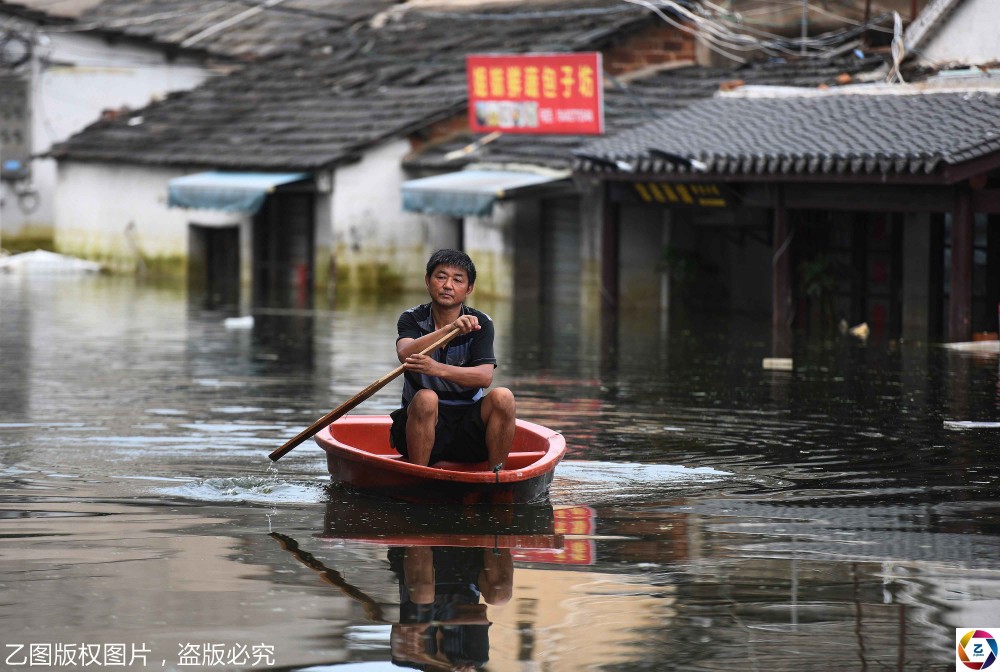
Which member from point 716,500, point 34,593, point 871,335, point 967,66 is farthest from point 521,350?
point 34,593

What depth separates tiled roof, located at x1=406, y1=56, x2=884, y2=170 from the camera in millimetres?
26656

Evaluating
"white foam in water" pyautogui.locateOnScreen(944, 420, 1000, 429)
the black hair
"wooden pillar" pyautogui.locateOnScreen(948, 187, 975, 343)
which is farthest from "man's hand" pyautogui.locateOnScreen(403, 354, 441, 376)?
"wooden pillar" pyautogui.locateOnScreen(948, 187, 975, 343)

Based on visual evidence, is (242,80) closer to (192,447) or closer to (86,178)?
(86,178)

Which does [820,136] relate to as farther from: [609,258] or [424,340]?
[424,340]

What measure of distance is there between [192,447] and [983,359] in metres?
9.90

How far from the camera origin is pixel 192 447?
11.9m

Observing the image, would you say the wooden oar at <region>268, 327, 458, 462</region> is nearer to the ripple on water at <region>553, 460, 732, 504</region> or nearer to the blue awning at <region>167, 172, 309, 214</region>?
the ripple on water at <region>553, 460, 732, 504</region>

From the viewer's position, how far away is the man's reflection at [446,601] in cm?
645

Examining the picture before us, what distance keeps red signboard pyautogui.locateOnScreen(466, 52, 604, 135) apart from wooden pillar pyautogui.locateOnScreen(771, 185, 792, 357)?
15.0ft

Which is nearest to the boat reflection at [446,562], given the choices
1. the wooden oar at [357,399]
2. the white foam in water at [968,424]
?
the wooden oar at [357,399]

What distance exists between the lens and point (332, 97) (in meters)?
33.6

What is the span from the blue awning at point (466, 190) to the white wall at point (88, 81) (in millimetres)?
11898

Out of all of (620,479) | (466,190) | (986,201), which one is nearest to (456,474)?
(620,479)

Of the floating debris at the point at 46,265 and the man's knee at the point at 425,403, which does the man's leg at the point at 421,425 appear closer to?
the man's knee at the point at 425,403
